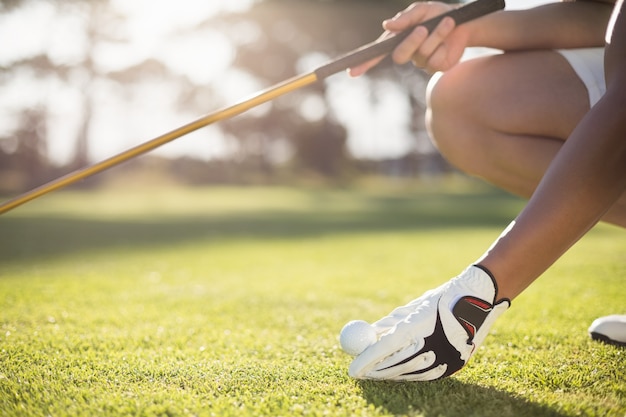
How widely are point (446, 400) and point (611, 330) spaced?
657mm

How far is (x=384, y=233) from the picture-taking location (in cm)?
551

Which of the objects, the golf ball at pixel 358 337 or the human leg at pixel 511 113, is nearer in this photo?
the golf ball at pixel 358 337

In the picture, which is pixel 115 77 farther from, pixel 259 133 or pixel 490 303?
pixel 490 303

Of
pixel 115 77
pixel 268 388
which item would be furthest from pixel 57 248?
pixel 115 77

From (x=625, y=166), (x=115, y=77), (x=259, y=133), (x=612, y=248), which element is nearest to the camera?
(x=625, y=166)

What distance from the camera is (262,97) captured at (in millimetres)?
1547

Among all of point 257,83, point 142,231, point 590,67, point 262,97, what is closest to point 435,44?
point 590,67

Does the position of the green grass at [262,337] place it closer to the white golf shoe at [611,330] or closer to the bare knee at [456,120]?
the white golf shoe at [611,330]

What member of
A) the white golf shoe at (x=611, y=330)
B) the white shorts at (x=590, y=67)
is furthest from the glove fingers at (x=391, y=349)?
the white shorts at (x=590, y=67)

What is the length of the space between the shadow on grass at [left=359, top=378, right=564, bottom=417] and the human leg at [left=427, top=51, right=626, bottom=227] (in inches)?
27.9

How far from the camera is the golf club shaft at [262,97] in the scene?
1510mm

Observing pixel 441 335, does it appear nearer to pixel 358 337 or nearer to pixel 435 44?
pixel 358 337

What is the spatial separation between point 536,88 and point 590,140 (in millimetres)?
523

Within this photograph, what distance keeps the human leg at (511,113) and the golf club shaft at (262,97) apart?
0.55 feet
